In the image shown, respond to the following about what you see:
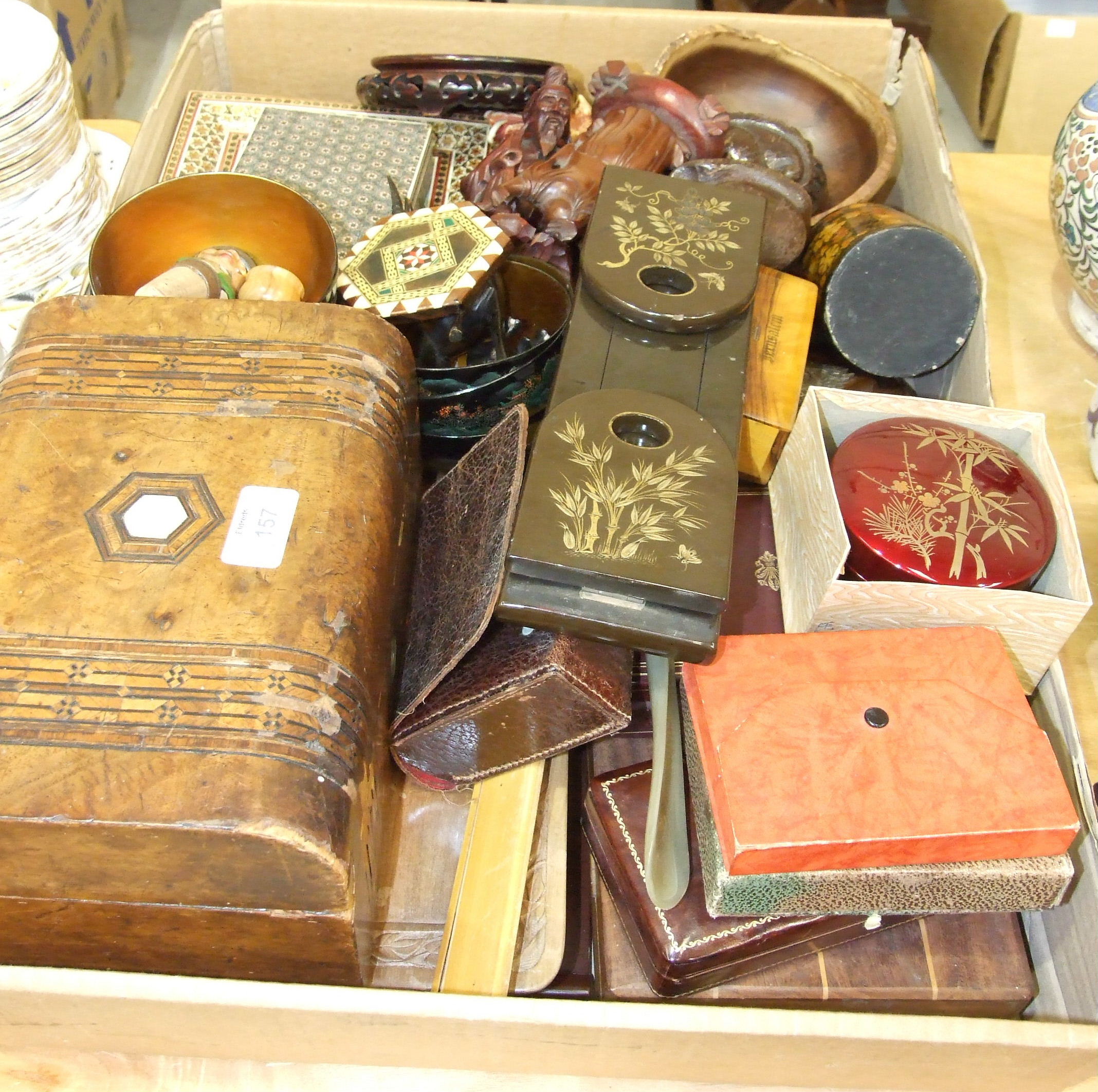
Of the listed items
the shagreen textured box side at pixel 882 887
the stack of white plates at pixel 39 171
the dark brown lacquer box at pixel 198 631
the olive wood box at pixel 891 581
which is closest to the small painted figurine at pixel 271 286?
the dark brown lacquer box at pixel 198 631

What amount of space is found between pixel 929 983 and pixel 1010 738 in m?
0.22

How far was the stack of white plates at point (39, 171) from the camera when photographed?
1.09m

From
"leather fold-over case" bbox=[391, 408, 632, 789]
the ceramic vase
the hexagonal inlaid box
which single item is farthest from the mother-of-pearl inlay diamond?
the ceramic vase

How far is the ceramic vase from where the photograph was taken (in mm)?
1089

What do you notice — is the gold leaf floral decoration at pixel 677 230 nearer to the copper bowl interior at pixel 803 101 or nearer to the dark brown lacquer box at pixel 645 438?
the dark brown lacquer box at pixel 645 438

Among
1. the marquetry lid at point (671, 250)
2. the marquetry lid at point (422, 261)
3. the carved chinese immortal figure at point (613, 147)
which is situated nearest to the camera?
the marquetry lid at point (671, 250)

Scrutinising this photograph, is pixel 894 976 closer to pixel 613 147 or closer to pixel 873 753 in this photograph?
pixel 873 753

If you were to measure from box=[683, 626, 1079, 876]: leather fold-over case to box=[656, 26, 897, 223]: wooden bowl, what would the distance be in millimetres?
758

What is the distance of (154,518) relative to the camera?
805 millimetres

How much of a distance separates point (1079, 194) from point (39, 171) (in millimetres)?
1184

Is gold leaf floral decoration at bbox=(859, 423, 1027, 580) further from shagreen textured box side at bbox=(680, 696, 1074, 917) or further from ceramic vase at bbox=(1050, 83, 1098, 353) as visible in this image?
ceramic vase at bbox=(1050, 83, 1098, 353)

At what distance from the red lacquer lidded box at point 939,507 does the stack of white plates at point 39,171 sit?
37.1 inches

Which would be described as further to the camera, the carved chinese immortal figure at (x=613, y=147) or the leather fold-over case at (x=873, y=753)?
the carved chinese immortal figure at (x=613, y=147)

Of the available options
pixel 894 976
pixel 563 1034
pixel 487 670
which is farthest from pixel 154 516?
pixel 894 976
